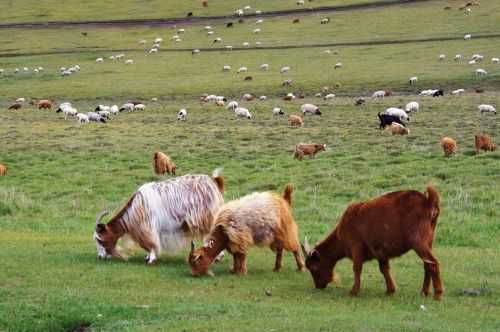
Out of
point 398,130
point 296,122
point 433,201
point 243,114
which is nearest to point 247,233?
point 433,201

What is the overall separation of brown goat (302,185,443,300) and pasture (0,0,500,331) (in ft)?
1.21

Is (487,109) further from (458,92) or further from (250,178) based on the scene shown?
(250,178)

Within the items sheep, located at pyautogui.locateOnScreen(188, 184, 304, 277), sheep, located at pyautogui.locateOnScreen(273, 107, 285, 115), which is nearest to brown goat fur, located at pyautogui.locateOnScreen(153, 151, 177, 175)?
sheep, located at pyautogui.locateOnScreen(188, 184, 304, 277)

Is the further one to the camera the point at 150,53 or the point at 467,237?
the point at 150,53

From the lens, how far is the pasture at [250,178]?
A: 10844 millimetres

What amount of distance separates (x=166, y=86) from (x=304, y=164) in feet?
121

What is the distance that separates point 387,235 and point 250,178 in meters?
14.2

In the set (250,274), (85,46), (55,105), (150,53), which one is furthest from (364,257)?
(85,46)

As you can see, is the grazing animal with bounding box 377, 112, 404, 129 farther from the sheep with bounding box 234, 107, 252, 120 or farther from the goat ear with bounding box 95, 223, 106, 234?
the goat ear with bounding box 95, 223, 106, 234

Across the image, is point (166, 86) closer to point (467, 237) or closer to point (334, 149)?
point (334, 149)

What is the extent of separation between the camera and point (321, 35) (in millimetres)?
89375

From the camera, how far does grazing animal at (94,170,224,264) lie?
14.6 metres

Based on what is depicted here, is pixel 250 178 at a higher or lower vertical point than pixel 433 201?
higher

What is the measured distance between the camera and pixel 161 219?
48.3ft
